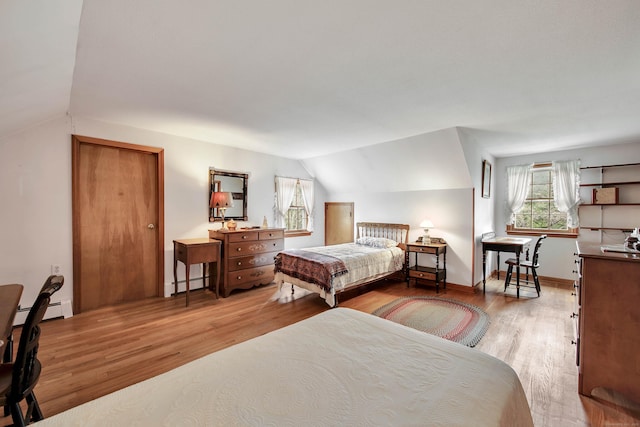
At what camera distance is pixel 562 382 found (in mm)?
2125

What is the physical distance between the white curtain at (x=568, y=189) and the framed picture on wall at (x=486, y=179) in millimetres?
1128

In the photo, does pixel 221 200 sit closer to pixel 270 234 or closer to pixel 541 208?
pixel 270 234

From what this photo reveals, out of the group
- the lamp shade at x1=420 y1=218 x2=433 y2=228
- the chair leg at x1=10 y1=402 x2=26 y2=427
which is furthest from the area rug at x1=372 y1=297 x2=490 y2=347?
the chair leg at x1=10 y1=402 x2=26 y2=427

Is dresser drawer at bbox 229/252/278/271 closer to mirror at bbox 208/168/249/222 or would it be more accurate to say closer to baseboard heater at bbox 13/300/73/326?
mirror at bbox 208/168/249/222

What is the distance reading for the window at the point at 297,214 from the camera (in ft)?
19.1

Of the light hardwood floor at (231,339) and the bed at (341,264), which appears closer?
the light hardwood floor at (231,339)

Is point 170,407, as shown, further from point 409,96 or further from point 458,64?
point 409,96

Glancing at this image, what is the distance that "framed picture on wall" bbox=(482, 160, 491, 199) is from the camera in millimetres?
4807

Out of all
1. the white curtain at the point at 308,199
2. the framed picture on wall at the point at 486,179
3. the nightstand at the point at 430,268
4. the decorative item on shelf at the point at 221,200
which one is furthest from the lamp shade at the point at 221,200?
the framed picture on wall at the point at 486,179

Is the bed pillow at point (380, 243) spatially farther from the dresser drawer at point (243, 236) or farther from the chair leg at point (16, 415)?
the chair leg at point (16, 415)

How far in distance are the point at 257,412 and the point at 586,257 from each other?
2.45 m

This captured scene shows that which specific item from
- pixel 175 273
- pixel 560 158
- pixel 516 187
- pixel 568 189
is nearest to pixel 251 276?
pixel 175 273

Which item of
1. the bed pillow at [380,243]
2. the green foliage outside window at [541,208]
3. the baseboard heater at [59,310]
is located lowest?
the baseboard heater at [59,310]

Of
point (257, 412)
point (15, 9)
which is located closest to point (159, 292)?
point (15, 9)
